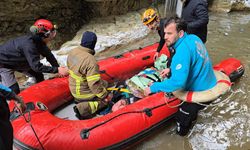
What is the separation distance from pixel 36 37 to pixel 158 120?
182 centimetres

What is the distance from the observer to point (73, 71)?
2883mm

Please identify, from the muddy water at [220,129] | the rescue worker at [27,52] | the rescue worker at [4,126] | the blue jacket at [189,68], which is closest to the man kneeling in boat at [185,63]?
the blue jacket at [189,68]

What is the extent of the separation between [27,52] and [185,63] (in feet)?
6.31

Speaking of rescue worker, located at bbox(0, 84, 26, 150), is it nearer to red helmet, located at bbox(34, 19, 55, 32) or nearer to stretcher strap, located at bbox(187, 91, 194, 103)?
red helmet, located at bbox(34, 19, 55, 32)

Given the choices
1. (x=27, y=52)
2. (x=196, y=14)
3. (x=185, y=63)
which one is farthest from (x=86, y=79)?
(x=196, y=14)

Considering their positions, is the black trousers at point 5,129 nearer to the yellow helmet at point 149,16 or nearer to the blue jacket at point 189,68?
the blue jacket at point 189,68

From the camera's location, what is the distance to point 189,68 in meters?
2.53

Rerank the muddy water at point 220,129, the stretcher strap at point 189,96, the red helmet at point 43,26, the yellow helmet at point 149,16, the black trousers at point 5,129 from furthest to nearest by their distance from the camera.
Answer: the yellow helmet at point 149,16 → the muddy water at point 220,129 → the red helmet at point 43,26 → the stretcher strap at point 189,96 → the black trousers at point 5,129

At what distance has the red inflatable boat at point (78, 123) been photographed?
8.11ft

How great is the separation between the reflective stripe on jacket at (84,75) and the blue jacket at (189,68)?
0.67 metres

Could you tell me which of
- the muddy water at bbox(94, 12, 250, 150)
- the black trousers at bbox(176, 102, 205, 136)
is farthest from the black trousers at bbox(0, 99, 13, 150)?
the black trousers at bbox(176, 102, 205, 136)

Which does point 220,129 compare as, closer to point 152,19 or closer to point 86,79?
point 152,19

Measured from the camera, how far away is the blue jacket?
2428 mm

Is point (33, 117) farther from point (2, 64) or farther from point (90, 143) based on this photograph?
point (2, 64)
